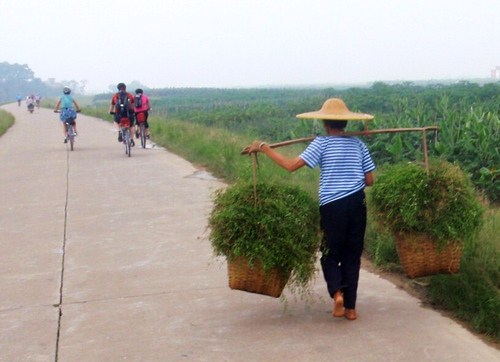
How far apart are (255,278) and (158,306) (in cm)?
112

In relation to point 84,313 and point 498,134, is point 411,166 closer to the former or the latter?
point 84,313

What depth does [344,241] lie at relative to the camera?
18.7ft

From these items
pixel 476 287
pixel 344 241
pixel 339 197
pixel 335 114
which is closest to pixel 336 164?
pixel 339 197

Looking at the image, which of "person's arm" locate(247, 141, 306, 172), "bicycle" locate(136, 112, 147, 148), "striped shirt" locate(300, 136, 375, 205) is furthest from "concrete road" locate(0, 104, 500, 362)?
"bicycle" locate(136, 112, 147, 148)

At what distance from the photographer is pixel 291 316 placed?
593 centimetres

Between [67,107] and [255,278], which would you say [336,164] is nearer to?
[255,278]

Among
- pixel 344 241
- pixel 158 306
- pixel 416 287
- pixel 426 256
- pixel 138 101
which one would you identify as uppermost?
pixel 138 101

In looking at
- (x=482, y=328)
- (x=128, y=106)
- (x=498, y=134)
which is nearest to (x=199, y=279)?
(x=482, y=328)

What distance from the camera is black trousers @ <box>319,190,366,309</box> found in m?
5.64

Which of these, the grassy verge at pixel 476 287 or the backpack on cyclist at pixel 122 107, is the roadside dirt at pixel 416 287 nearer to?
the grassy verge at pixel 476 287

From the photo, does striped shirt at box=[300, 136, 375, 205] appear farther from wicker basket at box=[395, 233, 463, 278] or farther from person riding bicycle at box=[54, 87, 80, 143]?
person riding bicycle at box=[54, 87, 80, 143]

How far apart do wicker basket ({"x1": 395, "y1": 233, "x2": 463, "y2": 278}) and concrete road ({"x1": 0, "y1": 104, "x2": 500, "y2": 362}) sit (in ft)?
1.08

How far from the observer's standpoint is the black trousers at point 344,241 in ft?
18.5

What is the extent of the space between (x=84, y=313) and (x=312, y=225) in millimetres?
1957
